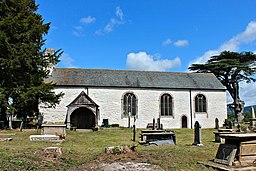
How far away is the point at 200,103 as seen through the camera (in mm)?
36844

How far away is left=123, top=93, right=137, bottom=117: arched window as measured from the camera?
34219mm

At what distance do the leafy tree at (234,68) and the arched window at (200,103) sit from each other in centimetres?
1204

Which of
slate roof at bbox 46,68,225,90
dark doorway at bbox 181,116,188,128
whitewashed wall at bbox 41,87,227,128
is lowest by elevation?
dark doorway at bbox 181,116,188,128

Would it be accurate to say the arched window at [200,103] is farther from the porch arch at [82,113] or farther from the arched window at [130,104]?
the porch arch at [82,113]

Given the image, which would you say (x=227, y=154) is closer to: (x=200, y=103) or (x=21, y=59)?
(x=21, y=59)

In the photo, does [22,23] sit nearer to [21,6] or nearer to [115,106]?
[21,6]

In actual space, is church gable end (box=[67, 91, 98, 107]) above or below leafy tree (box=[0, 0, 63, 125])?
below

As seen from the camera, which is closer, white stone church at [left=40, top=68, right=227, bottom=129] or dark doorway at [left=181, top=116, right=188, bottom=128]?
white stone church at [left=40, top=68, right=227, bottom=129]

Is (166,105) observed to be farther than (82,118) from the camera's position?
Yes

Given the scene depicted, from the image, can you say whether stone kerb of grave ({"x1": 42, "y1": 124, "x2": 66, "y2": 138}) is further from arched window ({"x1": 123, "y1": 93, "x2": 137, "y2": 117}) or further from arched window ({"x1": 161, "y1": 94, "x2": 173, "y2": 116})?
arched window ({"x1": 161, "y1": 94, "x2": 173, "y2": 116})

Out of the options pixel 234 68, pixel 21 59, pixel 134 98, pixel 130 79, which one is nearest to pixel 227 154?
pixel 21 59

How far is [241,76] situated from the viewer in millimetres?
47438

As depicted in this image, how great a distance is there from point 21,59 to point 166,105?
63.1ft

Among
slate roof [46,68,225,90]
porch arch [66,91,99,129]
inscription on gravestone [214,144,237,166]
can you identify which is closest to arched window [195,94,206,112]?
slate roof [46,68,225,90]
